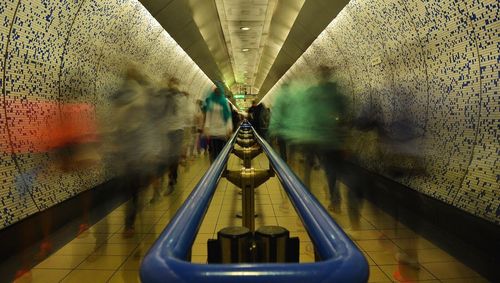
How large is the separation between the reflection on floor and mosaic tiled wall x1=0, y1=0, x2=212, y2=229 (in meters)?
0.64

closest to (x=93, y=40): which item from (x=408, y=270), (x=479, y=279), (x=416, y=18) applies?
(x=416, y=18)

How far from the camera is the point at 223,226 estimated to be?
4.46 meters

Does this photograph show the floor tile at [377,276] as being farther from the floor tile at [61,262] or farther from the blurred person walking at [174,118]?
the blurred person walking at [174,118]

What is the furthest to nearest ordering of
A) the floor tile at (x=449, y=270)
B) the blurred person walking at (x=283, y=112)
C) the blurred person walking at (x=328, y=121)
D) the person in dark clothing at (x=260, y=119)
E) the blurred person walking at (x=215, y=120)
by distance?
the person in dark clothing at (x=260, y=119) < the blurred person walking at (x=215, y=120) < the blurred person walking at (x=283, y=112) < the blurred person walking at (x=328, y=121) < the floor tile at (x=449, y=270)

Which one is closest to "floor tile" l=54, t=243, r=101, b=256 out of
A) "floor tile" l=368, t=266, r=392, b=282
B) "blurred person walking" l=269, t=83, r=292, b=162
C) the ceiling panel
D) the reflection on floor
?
the reflection on floor

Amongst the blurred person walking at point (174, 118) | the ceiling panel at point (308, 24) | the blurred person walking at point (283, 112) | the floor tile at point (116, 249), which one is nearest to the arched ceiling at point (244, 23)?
the ceiling panel at point (308, 24)

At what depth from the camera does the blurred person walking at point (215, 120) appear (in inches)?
Answer: 286

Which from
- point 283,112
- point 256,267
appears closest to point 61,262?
point 256,267

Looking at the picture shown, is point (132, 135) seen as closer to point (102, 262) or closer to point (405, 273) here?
point (102, 262)

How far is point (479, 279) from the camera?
3064 millimetres

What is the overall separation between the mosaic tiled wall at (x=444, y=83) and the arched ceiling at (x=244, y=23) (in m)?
1.31

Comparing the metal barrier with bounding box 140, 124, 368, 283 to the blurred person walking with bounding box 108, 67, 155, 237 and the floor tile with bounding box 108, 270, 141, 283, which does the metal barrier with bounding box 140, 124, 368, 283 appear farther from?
the blurred person walking with bounding box 108, 67, 155, 237

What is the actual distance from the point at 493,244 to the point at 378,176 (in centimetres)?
292

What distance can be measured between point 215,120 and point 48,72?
365cm
